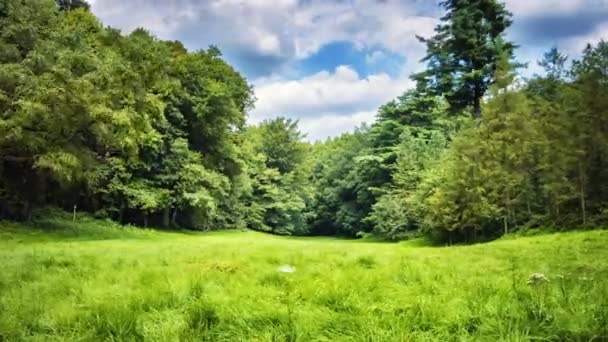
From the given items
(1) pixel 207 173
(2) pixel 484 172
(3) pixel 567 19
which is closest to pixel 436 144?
(2) pixel 484 172

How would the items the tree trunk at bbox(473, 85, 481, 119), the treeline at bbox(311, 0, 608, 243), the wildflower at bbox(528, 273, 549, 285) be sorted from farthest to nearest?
the tree trunk at bbox(473, 85, 481, 119) → the treeline at bbox(311, 0, 608, 243) → the wildflower at bbox(528, 273, 549, 285)

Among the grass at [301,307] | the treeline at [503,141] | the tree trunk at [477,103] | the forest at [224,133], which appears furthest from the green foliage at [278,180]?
the grass at [301,307]

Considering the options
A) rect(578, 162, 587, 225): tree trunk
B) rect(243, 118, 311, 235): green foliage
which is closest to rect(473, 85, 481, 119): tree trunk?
rect(578, 162, 587, 225): tree trunk

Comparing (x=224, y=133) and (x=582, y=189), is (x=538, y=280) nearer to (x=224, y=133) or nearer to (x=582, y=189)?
(x=582, y=189)

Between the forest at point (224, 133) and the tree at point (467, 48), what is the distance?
0.08 metres

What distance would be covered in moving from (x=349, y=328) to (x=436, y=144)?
40221mm

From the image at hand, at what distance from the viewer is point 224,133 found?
127ft

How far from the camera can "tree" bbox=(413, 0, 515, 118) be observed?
95.0 ft

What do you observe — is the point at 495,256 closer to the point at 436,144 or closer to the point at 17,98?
the point at 17,98

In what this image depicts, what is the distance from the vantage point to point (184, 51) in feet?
131

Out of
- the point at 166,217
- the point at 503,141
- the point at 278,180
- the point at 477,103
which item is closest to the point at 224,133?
the point at 166,217

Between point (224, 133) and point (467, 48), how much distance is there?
19.4 meters

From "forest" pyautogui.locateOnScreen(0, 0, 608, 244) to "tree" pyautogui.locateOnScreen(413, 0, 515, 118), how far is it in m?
0.08

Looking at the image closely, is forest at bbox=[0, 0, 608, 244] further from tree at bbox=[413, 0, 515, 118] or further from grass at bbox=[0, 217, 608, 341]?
grass at bbox=[0, 217, 608, 341]
